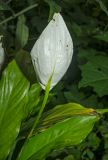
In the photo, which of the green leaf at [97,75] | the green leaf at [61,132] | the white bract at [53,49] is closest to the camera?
the white bract at [53,49]

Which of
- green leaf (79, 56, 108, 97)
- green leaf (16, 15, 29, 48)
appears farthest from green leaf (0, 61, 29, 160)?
green leaf (79, 56, 108, 97)

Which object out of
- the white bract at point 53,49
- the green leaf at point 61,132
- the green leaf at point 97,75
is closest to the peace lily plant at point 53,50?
the white bract at point 53,49

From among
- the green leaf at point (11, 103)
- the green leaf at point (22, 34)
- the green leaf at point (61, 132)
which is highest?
the green leaf at point (22, 34)

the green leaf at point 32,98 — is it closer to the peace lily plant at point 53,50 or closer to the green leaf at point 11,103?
the green leaf at point 11,103

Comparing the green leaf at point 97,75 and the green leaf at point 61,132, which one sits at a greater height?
the green leaf at point 61,132

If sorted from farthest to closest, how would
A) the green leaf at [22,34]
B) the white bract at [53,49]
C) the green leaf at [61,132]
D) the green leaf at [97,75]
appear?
the green leaf at [97,75] < the green leaf at [22,34] < the green leaf at [61,132] < the white bract at [53,49]

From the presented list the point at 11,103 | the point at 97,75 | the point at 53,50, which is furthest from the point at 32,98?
the point at 97,75

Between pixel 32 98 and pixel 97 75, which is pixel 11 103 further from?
pixel 97 75
